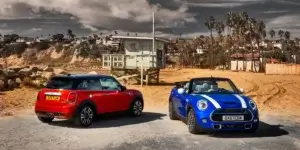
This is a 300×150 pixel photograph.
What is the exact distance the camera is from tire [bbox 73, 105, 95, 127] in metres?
13.3

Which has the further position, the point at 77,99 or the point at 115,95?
the point at 115,95

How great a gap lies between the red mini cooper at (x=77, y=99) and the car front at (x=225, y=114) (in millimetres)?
3596

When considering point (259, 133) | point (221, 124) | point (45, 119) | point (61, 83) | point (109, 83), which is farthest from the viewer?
point (109, 83)

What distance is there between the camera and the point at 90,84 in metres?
14.0

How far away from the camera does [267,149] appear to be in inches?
404

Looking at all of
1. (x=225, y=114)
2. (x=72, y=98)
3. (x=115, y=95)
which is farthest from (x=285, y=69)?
(x=72, y=98)

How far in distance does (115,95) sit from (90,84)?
1.23 meters

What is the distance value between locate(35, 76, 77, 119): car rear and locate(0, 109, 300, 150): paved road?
520 millimetres

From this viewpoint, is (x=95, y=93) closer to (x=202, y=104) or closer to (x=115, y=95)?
(x=115, y=95)

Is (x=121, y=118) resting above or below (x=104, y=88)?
below

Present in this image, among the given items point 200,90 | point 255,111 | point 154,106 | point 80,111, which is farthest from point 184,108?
point 154,106

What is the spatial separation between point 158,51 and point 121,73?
4046 mm

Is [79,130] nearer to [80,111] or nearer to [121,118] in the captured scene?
[80,111]

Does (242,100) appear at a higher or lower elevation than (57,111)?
higher
